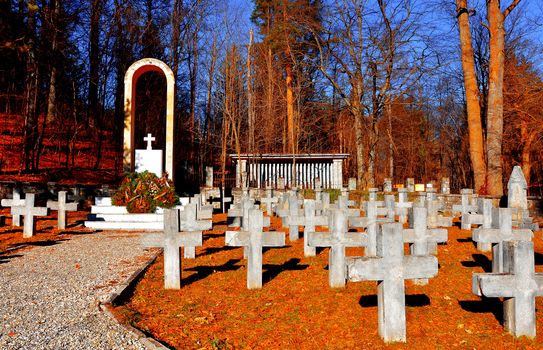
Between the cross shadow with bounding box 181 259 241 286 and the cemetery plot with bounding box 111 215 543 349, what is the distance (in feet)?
0.05

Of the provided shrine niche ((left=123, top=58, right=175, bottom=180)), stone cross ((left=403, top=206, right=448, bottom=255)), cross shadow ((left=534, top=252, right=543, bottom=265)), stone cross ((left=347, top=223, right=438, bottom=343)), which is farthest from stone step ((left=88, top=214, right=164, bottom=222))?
stone cross ((left=347, top=223, right=438, bottom=343))

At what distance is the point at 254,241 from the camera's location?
19.8 feet

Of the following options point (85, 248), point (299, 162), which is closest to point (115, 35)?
point (299, 162)

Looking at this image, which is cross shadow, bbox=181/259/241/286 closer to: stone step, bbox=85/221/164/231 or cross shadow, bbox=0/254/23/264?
cross shadow, bbox=0/254/23/264

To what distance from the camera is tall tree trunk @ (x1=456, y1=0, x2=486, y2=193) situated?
681 inches

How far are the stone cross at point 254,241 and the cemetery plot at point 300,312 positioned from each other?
19 cm

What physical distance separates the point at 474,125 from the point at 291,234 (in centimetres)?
1077

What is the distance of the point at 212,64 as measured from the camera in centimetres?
2792

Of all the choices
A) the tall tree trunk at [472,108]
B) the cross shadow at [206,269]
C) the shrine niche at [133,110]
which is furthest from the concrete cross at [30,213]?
the tall tree trunk at [472,108]

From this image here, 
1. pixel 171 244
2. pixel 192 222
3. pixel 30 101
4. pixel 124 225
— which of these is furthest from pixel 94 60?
pixel 171 244

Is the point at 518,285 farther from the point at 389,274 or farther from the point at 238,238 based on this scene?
the point at 238,238

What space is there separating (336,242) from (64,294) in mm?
3452

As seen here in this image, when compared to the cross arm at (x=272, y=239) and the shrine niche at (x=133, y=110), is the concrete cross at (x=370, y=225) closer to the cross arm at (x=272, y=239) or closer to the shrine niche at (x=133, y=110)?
the cross arm at (x=272, y=239)

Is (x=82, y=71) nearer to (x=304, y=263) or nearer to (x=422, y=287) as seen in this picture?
(x=304, y=263)
